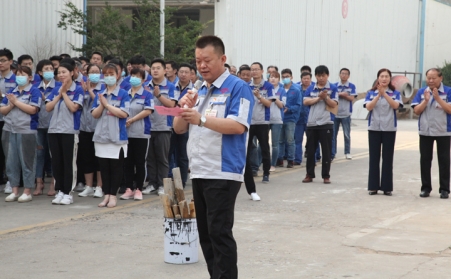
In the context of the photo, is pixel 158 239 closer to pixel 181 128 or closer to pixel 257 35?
pixel 181 128

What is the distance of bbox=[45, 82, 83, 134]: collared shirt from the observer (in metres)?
10.8

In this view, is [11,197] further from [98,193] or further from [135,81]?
[135,81]

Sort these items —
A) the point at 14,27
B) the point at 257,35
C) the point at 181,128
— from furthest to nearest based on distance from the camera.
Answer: the point at 257,35, the point at 14,27, the point at 181,128

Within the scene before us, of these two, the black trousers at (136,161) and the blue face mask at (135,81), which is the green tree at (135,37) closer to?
the black trousers at (136,161)

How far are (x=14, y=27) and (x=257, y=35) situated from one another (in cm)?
1205

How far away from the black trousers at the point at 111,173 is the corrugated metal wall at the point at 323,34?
52.9 ft

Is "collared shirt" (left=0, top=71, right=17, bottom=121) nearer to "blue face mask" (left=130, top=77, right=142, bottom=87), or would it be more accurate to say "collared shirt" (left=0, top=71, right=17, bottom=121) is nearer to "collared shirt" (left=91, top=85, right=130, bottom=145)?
"collared shirt" (left=91, top=85, right=130, bottom=145)

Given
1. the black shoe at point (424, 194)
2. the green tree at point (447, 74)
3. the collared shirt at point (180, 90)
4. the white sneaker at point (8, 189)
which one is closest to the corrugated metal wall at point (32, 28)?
the white sneaker at point (8, 189)

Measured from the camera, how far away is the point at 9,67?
1181cm

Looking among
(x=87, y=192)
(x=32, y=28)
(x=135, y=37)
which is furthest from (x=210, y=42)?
(x=135, y=37)

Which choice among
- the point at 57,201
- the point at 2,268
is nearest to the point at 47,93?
the point at 57,201

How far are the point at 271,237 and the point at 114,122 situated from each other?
3.31m

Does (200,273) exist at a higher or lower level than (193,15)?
lower

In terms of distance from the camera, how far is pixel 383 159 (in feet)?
39.6
